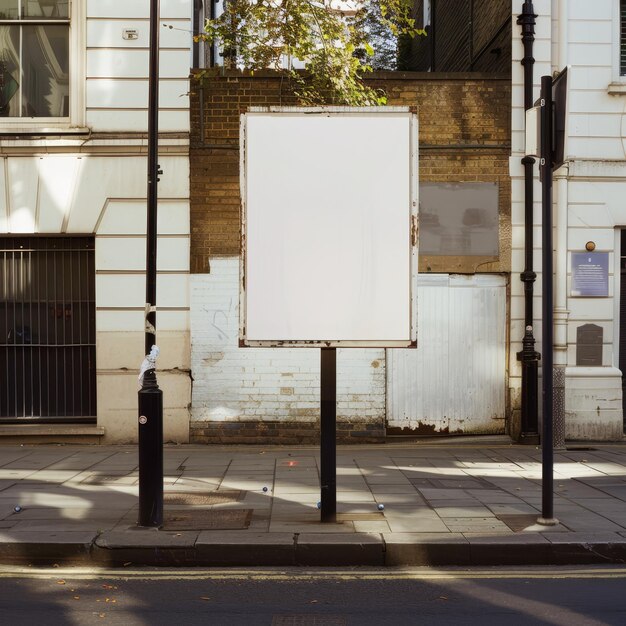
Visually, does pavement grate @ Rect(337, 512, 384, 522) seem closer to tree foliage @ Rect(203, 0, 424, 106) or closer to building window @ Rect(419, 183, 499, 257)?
building window @ Rect(419, 183, 499, 257)

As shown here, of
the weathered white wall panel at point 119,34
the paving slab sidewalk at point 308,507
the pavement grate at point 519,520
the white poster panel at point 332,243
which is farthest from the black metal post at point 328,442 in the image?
the weathered white wall panel at point 119,34

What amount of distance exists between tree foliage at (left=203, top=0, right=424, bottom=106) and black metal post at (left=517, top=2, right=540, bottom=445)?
5.97 feet

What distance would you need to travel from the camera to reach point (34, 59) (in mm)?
11758

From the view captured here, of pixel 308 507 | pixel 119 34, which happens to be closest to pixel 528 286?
pixel 308 507

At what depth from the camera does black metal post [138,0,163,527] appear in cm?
643

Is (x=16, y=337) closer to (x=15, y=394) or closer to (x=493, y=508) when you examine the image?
(x=15, y=394)

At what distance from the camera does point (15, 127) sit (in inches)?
445

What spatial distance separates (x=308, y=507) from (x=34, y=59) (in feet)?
27.7

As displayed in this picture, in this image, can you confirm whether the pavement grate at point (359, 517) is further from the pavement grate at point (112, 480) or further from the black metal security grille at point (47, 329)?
the black metal security grille at point (47, 329)

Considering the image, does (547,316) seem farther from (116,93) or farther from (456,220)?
(116,93)

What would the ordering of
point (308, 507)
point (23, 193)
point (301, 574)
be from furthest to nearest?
point (23, 193) → point (308, 507) → point (301, 574)

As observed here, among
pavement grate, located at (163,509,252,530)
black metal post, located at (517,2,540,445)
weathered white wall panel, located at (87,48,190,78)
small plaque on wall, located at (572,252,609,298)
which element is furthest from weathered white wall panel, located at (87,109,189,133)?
pavement grate, located at (163,509,252,530)

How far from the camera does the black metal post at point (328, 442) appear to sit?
661 cm

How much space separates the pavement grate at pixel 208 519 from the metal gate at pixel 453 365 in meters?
4.94
